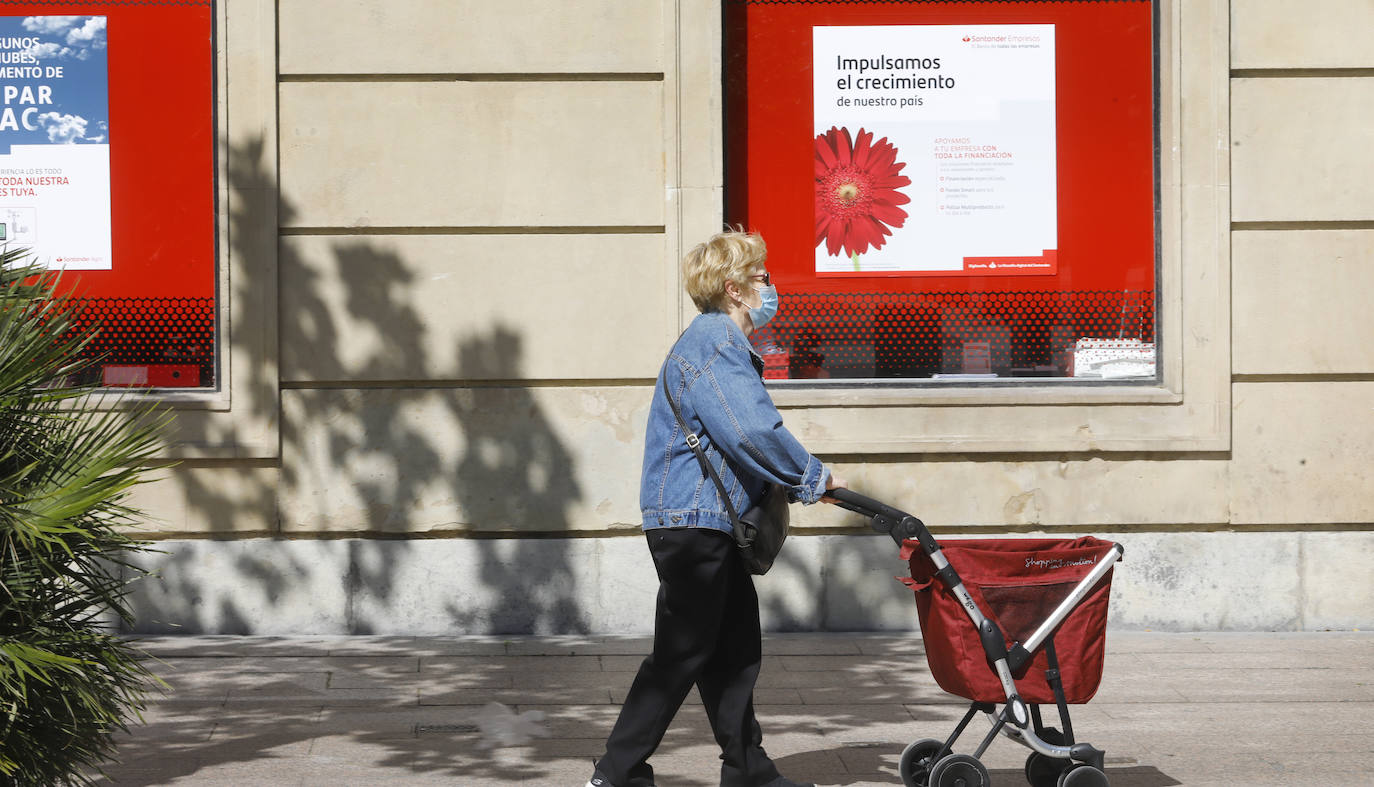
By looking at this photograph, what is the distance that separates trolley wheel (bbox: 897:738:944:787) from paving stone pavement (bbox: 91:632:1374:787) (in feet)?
0.92

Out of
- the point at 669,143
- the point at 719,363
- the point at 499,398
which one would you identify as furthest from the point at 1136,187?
the point at 719,363

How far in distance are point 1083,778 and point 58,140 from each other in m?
6.02

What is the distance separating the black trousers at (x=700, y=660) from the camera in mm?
4473

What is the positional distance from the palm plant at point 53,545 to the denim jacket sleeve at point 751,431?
5.25ft

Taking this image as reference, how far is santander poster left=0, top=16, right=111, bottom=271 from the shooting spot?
302 inches

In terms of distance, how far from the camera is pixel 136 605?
24.3 feet

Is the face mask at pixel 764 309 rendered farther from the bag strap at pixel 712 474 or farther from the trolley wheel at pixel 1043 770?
the trolley wheel at pixel 1043 770

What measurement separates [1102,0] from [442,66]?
3.49 metres

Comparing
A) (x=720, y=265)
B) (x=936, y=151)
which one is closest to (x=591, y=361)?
(x=936, y=151)

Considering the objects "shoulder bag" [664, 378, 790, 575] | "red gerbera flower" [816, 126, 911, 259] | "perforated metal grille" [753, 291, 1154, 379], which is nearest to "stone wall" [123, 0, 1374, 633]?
"perforated metal grille" [753, 291, 1154, 379]

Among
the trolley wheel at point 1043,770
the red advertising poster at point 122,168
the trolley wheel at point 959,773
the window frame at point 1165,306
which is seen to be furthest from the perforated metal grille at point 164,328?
the trolley wheel at point 1043,770

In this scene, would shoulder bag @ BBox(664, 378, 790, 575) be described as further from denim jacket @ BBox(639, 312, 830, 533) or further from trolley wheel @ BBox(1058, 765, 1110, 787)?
trolley wheel @ BBox(1058, 765, 1110, 787)

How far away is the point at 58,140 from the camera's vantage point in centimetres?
769

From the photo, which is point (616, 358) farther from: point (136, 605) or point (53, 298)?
point (53, 298)
